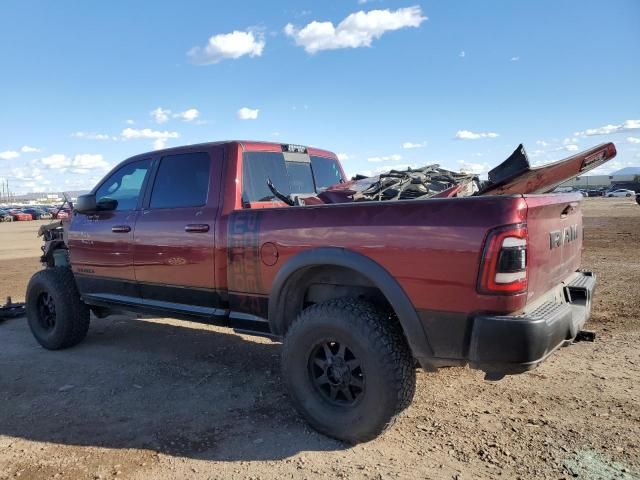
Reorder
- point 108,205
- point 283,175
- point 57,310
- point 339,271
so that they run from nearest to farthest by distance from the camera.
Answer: point 339,271 < point 283,175 < point 108,205 < point 57,310

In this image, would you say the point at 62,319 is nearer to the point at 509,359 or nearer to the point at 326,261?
the point at 326,261

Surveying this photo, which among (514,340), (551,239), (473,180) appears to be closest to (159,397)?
(514,340)

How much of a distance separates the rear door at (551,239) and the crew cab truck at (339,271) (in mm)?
17

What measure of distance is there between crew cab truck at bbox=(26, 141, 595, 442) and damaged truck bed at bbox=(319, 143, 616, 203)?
24 centimetres

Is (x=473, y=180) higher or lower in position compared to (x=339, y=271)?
higher

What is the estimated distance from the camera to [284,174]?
4.74m

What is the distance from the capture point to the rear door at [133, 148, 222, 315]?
4.15m

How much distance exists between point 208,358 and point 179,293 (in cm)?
108

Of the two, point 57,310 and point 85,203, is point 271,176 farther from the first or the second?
point 57,310

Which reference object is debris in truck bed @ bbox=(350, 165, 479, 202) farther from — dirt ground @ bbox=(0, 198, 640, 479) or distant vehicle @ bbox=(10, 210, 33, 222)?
distant vehicle @ bbox=(10, 210, 33, 222)

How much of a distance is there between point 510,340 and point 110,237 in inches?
150

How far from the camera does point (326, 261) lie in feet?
11.0

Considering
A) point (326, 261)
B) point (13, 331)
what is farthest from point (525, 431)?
point (13, 331)

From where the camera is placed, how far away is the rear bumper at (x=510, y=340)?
2723mm
